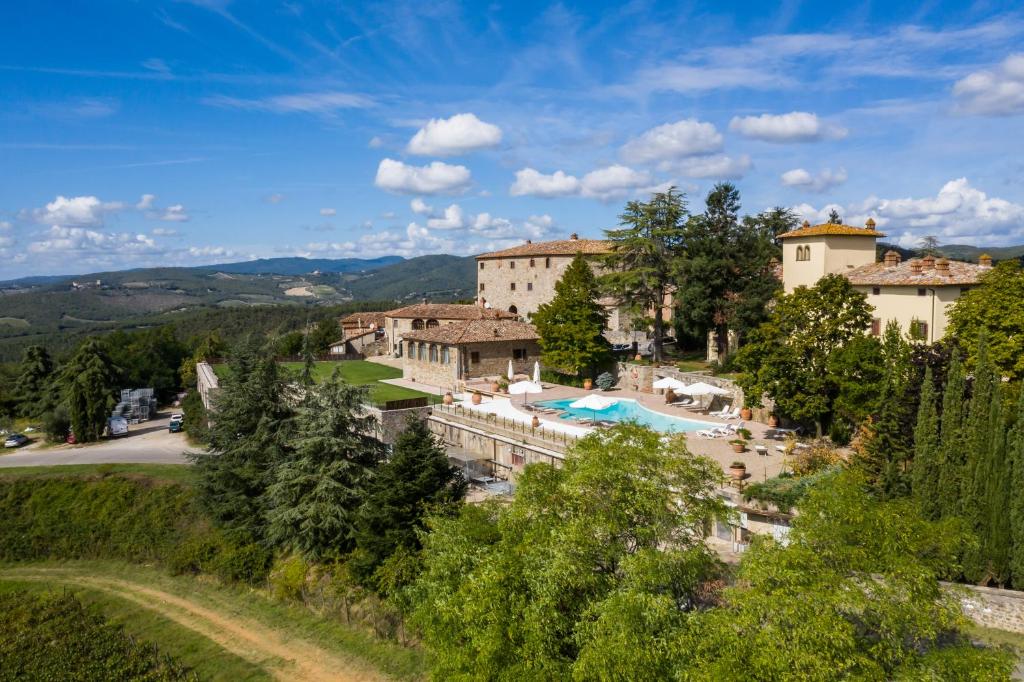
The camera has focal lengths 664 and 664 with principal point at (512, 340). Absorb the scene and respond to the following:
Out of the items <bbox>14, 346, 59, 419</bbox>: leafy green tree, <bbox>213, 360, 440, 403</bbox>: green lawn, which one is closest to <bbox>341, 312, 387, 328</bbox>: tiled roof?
<bbox>213, 360, 440, 403</bbox>: green lawn

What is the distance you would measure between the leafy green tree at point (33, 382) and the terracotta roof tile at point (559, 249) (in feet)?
120

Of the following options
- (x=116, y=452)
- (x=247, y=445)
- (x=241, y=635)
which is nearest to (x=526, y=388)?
(x=247, y=445)

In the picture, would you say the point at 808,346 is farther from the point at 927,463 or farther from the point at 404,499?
the point at 404,499

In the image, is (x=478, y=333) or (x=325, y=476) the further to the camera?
(x=478, y=333)

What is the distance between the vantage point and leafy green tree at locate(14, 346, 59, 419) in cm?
5138

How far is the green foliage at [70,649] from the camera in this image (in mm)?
20078

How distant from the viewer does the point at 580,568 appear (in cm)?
1152

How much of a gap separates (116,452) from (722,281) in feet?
119

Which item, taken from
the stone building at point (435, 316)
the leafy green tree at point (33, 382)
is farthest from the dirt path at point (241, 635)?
the leafy green tree at point (33, 382)

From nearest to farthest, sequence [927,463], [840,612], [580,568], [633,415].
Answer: [840,612] → [580,568] → [927,463] → [633,415]

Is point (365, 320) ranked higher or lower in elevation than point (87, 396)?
higher

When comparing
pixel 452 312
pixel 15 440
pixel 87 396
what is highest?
pixel 452 312

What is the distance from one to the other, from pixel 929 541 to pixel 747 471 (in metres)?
Answer: 8.98

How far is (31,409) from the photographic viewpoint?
2018 inches
